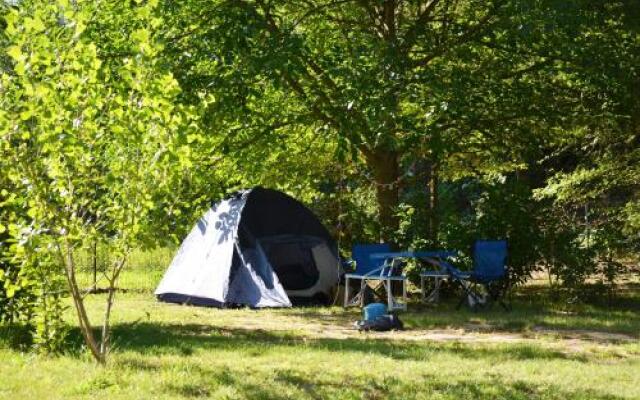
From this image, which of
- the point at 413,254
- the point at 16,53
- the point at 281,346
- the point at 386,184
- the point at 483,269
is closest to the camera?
the point at 16,53

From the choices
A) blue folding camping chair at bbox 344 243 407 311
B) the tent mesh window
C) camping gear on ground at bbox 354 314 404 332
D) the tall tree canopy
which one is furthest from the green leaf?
the tent mesh window

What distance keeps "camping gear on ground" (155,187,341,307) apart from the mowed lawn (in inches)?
66.5

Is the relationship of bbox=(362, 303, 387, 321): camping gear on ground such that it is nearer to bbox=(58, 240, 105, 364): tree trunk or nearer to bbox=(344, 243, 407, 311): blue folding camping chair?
bbox=(344, 243, 407, 311): blue folding camping chair

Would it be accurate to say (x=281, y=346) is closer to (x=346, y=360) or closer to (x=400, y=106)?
(x=346, y=360)

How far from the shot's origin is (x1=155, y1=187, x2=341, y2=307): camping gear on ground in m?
12.7

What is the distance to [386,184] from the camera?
13523 mm

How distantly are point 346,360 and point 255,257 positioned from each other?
5781mm

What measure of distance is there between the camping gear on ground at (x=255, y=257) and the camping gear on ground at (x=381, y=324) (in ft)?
9.62

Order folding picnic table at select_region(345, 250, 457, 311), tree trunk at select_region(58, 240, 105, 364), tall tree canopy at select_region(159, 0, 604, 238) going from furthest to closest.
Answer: folding picnic table at select_region(345, 250, 457, 311)
tall tree canopy at select_region(159, 0, 604, 238)
tree trunk at select_region(58, 240, 105, 364)

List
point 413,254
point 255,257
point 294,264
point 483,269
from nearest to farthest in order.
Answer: point 413,254, point 483,269, point 255,257, point 294,264

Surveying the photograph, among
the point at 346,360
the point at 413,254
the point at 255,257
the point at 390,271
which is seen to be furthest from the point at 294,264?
the point at 346,360

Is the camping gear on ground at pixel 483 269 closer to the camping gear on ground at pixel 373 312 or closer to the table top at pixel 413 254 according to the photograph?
the table top at pixel 413 254

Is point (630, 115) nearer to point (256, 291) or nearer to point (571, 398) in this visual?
point (256, 291)

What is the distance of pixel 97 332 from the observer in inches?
354
